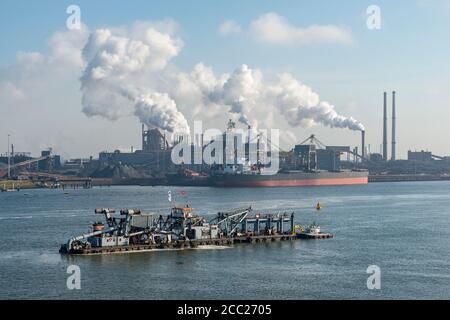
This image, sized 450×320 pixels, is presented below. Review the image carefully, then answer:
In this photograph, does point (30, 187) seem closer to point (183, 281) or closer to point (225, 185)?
point (225, 185)

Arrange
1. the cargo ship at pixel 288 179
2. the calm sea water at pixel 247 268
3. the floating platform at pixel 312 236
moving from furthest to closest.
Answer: the cargo ship at pixel 288 179, the floating platform at pixel 312 236, the calm sea water at pixel 247 268

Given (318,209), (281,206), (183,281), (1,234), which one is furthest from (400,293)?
(281,206)

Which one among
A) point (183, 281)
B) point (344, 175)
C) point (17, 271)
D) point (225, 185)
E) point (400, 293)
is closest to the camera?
point (400, 293)

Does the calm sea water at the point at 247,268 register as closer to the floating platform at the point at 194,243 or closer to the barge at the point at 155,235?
the floating platform at the point at 194,243

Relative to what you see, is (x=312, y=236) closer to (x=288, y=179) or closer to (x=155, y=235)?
(x=155, y=235)

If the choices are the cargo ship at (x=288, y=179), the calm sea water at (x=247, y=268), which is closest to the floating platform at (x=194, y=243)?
the calm sea water at (x=247, y=268)

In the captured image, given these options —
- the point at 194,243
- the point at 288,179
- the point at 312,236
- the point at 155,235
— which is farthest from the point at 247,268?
the point at 288,179

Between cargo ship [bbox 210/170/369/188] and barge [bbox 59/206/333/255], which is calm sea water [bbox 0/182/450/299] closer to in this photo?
barge [bbox 59/206/333/255]

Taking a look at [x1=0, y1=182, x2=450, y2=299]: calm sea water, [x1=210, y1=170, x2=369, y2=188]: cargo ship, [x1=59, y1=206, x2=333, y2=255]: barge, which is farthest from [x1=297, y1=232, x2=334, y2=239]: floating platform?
[x1=210, y1=170, x2=369, y2=188]: cargo ship
